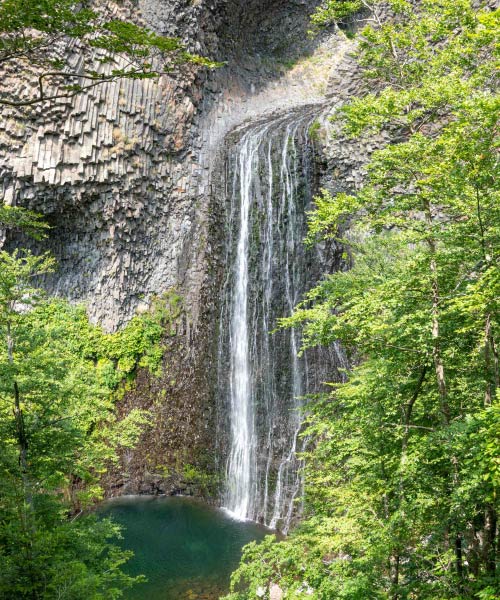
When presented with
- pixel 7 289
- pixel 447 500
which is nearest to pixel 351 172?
pixel 7 289

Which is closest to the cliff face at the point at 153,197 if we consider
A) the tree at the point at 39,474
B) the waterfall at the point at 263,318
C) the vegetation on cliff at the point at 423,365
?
the waterfall at the point at 263,318

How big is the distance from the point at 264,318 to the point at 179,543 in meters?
6.21

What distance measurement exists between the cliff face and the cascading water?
1.96 feet

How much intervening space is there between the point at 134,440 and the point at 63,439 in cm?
854

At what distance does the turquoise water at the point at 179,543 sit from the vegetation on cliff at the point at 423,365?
178 inches

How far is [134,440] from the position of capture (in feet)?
48.5

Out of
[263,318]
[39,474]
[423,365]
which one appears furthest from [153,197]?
[423,365]

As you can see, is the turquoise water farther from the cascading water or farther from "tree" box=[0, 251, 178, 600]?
"tree" box=[0, 251, 178, 600]

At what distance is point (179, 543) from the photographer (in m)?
11.6

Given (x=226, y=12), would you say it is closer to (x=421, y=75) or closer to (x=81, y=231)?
(x=81, y=231)

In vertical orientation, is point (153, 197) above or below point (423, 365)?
above

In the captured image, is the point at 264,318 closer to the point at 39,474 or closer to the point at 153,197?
the point at 153,197

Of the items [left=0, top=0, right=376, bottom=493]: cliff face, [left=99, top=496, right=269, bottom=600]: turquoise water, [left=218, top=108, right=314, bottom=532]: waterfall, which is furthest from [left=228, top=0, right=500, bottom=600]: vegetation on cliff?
[left=0, top=0, right=376, bottom=493]: cliff face

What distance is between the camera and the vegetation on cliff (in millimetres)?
4277
